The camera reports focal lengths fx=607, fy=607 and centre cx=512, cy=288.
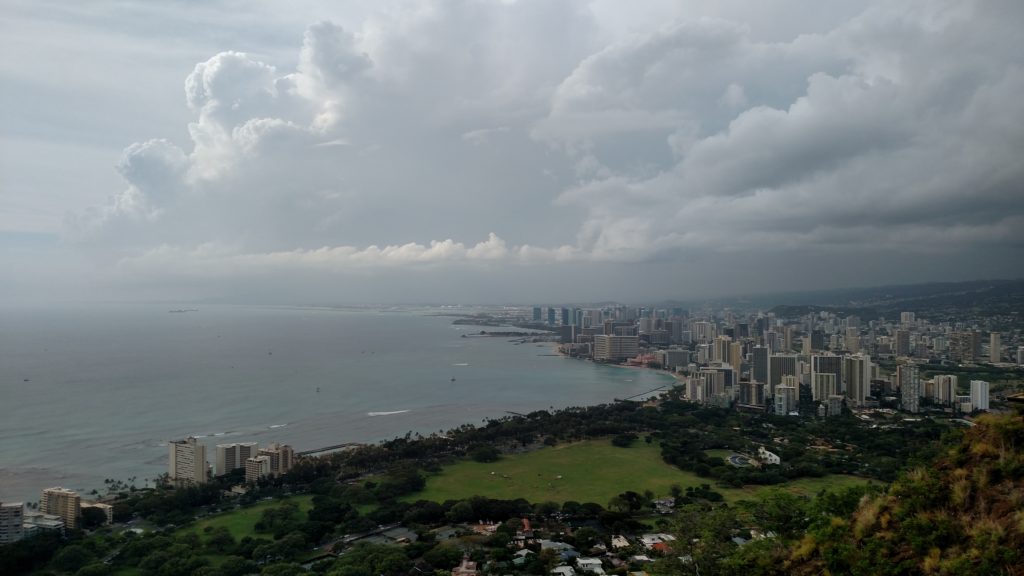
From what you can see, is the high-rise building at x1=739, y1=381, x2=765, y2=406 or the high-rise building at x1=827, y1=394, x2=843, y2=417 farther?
the high-rise building at x1=739, y1=381, x2=765, y2=406

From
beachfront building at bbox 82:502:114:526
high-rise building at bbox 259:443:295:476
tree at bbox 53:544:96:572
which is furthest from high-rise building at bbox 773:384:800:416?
tree at bbox 53:544:96:572

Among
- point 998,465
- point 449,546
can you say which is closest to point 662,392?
point 449,546

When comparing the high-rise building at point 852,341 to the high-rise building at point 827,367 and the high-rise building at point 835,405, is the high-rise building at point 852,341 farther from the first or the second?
the high-rise building at point 835,405

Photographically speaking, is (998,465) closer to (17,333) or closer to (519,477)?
(519,477)

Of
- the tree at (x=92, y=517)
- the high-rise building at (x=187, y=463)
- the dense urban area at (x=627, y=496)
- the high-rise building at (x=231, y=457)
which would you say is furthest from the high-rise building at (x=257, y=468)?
the tree at (x=92, y=517)

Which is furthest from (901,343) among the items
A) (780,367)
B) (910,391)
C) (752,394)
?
(752,394)

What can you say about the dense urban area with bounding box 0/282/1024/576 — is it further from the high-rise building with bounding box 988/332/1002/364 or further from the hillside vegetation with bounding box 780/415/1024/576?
the high-rise building with bounding box 988/332/1002/364
